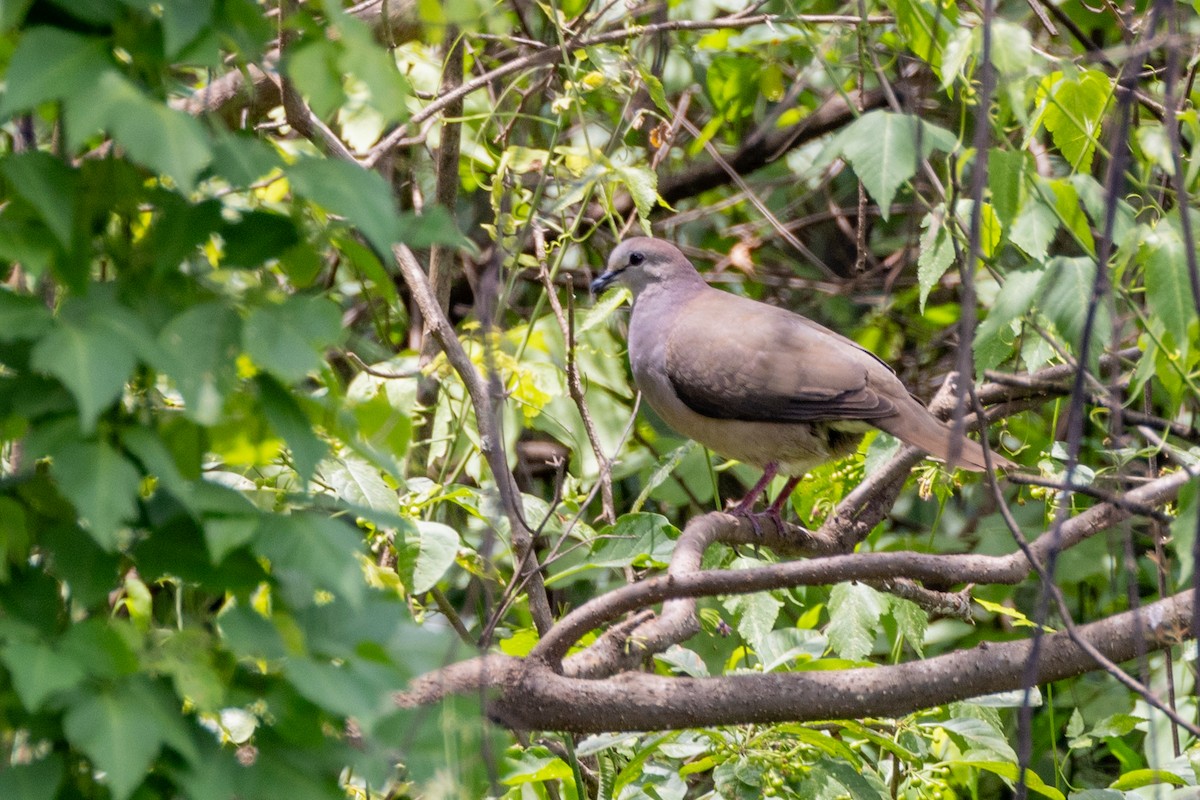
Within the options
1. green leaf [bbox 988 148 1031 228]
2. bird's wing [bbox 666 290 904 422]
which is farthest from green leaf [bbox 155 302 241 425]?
bird's wing [bbox 666 290 904 422]

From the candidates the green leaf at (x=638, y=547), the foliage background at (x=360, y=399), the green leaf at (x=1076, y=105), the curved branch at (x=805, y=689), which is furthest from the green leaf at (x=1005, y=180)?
the green leaf at (x=638, y=547)

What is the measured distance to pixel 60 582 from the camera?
1.46m

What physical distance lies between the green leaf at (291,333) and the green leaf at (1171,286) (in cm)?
129

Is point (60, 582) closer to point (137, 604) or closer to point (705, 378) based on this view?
point (137, 604)

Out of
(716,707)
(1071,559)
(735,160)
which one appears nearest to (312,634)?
(716,707)

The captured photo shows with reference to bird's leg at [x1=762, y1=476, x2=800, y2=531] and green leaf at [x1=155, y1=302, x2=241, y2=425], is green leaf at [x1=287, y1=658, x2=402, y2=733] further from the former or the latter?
bird's leg at [x1=762, y1=476, x2=800, y2=531]

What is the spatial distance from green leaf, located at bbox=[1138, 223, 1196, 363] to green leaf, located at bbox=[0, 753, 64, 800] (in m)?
1.64

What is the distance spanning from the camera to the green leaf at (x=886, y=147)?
2020 mm

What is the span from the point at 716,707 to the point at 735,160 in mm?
3701

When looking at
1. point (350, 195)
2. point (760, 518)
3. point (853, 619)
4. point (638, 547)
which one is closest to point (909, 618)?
point (853, 619)

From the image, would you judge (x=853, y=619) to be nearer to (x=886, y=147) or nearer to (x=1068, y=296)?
(x=1068, y=296)

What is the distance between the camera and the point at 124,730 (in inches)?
48.0

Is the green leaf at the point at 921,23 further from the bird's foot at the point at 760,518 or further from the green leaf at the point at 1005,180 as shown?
the bird's foot at the point at 760,518

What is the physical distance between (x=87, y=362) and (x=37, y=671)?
0.99 ft
